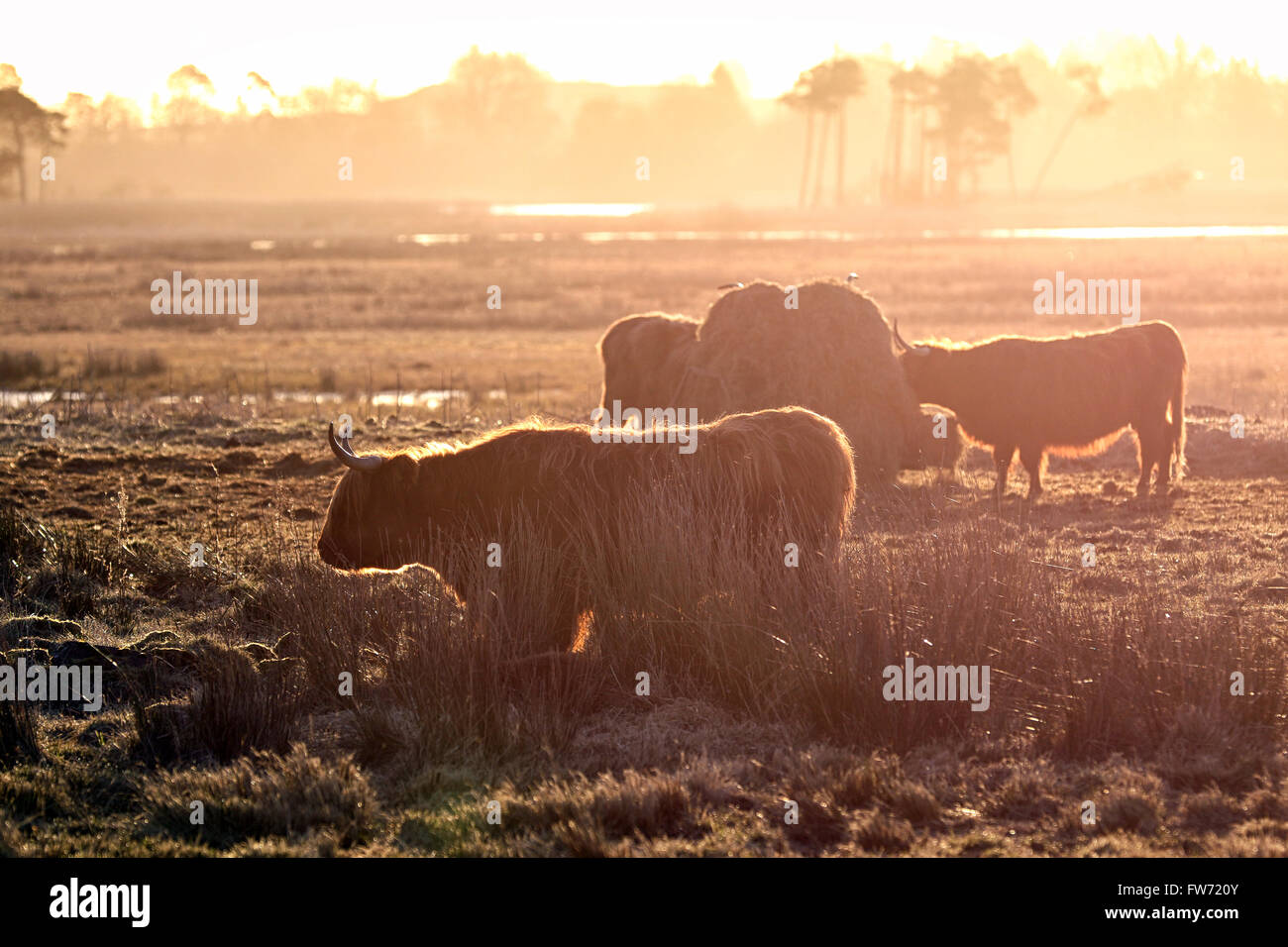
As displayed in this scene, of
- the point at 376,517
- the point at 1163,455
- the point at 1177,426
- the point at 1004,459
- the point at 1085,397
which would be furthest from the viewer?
the point at 1004,459

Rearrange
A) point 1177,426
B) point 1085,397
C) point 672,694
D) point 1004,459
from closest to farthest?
point 672,694
point 1085,397
point 1177,426
point 1004,459

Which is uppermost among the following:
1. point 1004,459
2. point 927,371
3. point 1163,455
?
point 927,371

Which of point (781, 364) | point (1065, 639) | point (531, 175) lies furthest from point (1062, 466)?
point (531, 175)

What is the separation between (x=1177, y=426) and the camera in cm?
1226

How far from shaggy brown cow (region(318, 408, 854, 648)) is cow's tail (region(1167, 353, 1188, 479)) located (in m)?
6.52

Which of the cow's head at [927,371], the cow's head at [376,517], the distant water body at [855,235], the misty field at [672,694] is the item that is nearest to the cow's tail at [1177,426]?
the misty field at [672,694]

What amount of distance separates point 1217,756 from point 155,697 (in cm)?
522

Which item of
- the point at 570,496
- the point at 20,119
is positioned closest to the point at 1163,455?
the point at 570,496

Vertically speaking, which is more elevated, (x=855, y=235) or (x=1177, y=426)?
(x=855, y=235)

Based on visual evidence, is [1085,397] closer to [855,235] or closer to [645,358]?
[645,358]

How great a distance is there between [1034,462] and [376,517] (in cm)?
744

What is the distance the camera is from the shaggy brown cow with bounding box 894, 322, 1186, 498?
12141 millimetres

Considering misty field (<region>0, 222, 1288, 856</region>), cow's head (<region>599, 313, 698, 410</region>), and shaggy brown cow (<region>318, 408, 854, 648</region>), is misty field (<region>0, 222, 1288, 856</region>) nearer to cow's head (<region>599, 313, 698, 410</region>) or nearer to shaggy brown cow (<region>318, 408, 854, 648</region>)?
shaggy brown cow (<region>318, 408, 854, 648</region>)

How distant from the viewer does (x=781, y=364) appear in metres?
12.0
